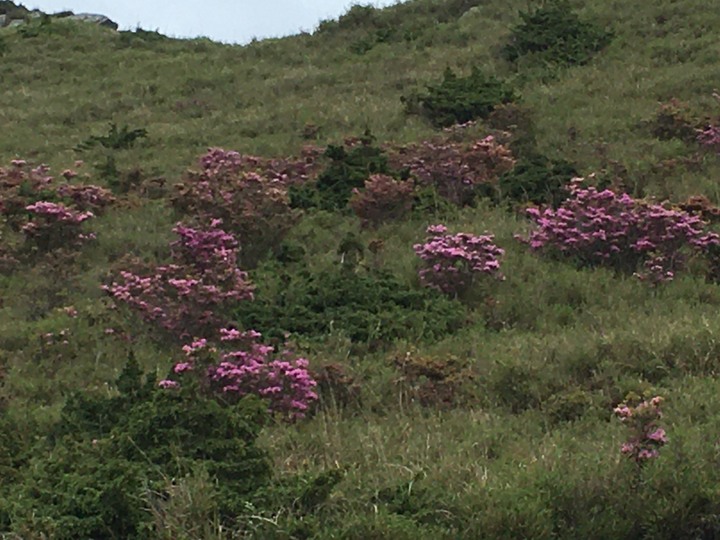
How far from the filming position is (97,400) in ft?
19.0

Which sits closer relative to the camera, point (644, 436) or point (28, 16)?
point (644, 436)

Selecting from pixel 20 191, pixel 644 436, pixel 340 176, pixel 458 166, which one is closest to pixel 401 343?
pixel 644 436

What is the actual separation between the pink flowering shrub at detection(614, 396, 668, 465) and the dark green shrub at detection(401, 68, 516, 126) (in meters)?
10.5

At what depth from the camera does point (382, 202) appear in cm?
1090

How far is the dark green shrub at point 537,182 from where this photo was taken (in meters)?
11.2

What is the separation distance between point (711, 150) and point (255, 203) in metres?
5.74

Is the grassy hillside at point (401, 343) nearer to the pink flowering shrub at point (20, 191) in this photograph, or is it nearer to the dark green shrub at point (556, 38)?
the pink flowering shrub at point (20, 191)

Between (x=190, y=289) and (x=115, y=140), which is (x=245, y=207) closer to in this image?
(x=190, y=289)

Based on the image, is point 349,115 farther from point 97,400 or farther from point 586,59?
point 97,400

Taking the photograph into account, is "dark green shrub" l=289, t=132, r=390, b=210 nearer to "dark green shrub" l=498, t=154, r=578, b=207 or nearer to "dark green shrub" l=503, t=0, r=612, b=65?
"dark green shrub" l=498, t=154, r=578, b=207

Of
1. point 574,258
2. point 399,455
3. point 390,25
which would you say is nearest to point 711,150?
point 574,258

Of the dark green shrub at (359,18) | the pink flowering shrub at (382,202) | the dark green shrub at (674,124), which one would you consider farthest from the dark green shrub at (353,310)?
the dark green shrub at (359,18)

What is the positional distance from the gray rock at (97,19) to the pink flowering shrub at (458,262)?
23.0 metres

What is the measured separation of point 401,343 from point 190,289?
66.7 inches
